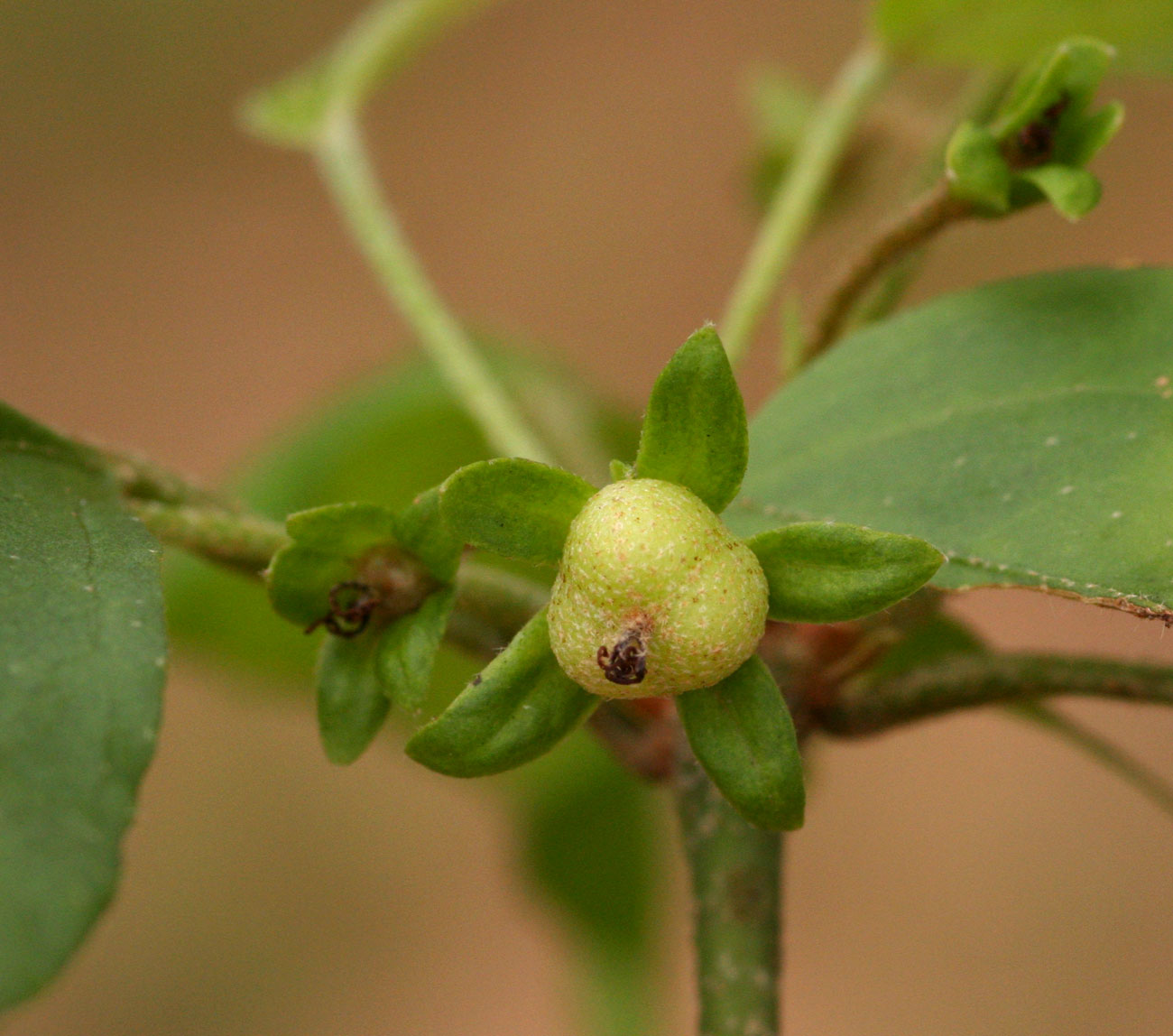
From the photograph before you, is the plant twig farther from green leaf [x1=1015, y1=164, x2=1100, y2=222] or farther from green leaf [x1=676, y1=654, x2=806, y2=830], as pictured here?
green leaf [x1=676, y1=654, x2=806, y2=830]

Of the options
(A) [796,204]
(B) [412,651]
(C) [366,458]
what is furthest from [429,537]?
(C) [366,458]

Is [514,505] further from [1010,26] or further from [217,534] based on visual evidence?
[1010,26]

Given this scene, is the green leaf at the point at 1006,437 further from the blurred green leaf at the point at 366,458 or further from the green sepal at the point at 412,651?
the blurred green leaf at the point at 366,458

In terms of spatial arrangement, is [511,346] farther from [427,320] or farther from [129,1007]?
[129,1007]

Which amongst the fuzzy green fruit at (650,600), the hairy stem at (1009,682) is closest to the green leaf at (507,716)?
the fuzzy green fruit at (650,600)

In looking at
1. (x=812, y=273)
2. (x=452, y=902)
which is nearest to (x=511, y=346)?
(x=452, y=902)
